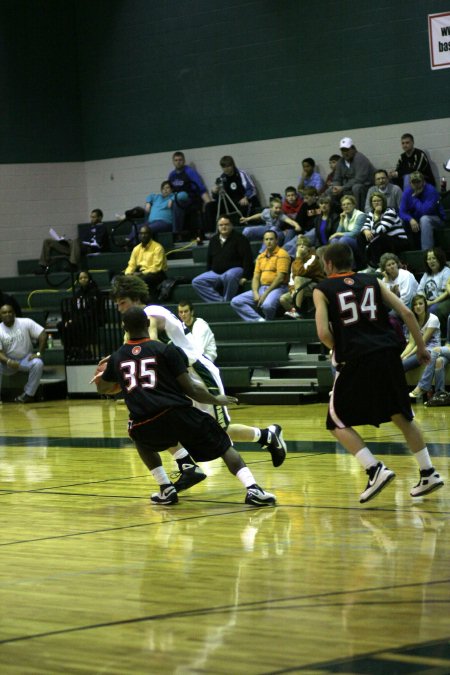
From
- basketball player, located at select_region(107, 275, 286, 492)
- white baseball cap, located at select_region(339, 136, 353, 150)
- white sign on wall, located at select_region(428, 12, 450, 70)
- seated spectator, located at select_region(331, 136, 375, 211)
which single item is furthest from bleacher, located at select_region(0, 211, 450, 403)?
basketball player, located at select_region(107, 275, 286, 492)

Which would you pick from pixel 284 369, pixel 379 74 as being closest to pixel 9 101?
pixel 379 74

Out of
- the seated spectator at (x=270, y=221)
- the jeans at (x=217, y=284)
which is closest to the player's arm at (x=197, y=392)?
the jeans at (x=217, y=284)

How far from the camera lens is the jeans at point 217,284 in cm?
1577

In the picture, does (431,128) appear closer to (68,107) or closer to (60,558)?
(68,107)

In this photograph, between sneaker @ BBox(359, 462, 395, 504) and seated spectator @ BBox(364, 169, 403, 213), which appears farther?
seated spectator @ BBox(364, 169, 403, 213)

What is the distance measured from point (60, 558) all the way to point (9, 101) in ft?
51.0

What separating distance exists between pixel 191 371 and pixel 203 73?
38.1 ft

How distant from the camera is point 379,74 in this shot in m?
16.9

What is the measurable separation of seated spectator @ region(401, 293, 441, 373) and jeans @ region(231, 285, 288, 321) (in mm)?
2638

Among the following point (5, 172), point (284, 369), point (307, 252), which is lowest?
point (284, 369)

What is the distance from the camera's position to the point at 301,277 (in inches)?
571

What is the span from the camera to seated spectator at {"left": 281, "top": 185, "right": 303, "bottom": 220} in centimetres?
1622

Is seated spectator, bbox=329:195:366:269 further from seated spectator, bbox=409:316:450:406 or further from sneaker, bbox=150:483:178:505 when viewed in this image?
sneaker, bbox=150:483:178:505

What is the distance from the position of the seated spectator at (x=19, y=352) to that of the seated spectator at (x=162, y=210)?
3255 mm
